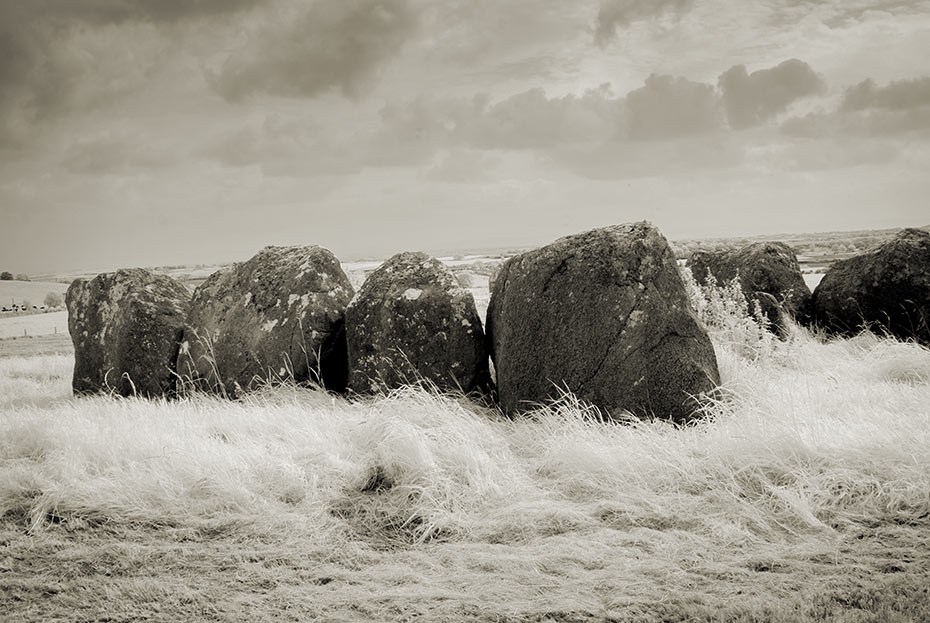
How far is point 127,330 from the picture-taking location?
945cm

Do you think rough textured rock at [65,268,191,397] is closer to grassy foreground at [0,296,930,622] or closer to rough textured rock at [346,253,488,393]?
grassy foreground at [0,296,930,622]

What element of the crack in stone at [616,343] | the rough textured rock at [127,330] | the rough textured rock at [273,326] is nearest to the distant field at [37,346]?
the rough textured rock at [127,330]

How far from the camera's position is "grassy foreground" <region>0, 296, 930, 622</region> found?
3.71m

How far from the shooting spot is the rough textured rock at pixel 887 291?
1018cm

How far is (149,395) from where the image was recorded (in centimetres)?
942

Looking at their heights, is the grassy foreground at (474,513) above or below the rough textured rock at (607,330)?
below

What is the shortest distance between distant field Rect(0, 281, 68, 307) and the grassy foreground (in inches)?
1460

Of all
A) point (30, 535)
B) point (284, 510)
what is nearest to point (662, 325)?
point (284, 510)

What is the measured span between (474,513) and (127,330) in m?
6.66

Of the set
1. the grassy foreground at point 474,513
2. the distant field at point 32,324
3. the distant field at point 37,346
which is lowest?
the grassy foreground at point 474,513

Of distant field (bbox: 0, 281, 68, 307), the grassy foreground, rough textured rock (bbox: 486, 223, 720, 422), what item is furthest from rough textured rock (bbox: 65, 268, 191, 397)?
distant field (bbox: 0, 281, 68, 307)

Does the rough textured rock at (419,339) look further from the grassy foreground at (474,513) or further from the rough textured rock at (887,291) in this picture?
the rough textured rock at (887,291)

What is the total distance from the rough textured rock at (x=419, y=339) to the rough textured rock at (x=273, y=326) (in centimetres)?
66

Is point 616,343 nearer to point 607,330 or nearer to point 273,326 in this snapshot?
point 607,330
